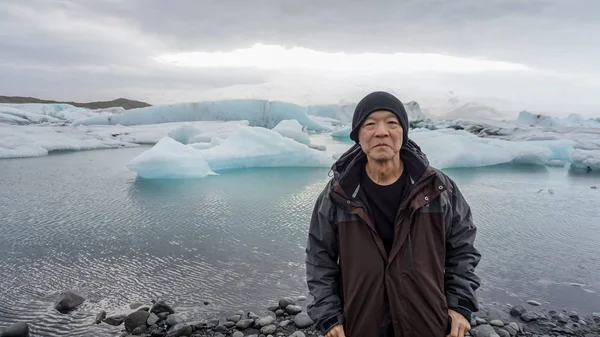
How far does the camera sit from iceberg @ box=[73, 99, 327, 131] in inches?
927

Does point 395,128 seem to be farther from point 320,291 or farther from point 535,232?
point 535,232

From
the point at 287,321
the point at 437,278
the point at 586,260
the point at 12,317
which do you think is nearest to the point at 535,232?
the point at 586,260

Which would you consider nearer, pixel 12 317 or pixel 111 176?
pixel 12 317

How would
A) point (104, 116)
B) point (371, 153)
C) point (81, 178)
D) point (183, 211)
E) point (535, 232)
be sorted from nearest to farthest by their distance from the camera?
1. point (371, 153)
2. point (535, 232)
3. point (183, 211)
4. point (81, 178)
5. point (104, 116)

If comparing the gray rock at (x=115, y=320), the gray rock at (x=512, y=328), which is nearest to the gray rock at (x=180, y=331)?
the gray rock at (x=115, y=320)

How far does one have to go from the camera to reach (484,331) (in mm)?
2922

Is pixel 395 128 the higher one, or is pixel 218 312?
pixel 395 128

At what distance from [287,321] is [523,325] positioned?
1752 millimetres

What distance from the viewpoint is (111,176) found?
9.80 meters

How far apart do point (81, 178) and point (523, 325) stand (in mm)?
9117

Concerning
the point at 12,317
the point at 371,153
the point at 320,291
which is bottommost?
the point at 12,317

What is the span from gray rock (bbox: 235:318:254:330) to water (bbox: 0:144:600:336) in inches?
10.3

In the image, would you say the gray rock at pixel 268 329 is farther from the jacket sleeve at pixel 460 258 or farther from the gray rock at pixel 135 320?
the jacket sleeve at pixel 460 258

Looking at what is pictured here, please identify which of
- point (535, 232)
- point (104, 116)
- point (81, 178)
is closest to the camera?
point (535, 232)
